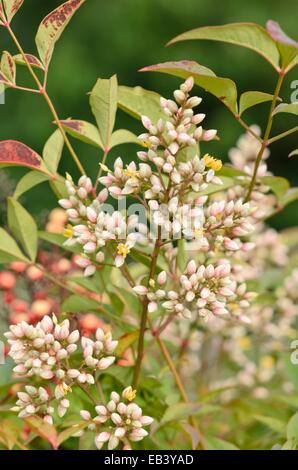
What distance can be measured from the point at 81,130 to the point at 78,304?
21 centimetres

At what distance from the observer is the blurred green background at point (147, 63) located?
6.63 m

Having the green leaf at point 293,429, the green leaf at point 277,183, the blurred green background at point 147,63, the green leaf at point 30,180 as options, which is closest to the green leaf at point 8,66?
the green leaf at point 30,180

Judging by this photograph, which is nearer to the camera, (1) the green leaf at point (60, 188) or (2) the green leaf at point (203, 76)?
(2) the green leaf at point (203, 76)

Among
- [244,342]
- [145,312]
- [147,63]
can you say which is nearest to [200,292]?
[145,312]

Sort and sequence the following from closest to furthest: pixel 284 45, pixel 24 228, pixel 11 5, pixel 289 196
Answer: pixel 284 45 < pixel 11 5 < pixel 24 228 < pixel 289 196

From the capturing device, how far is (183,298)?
823mm

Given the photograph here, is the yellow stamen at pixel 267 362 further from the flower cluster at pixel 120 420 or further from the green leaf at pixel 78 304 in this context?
the flower cluster at pixel 120 420

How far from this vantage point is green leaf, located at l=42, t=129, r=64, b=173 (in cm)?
92

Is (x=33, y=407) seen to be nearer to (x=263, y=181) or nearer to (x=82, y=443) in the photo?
(x=82, y=443)

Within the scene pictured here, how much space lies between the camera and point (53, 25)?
0.87 metres

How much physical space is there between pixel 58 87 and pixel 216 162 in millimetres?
6067

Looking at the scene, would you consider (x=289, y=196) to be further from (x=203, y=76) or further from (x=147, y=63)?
(x=147, y=63)

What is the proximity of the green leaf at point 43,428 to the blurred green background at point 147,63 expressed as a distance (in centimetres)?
568

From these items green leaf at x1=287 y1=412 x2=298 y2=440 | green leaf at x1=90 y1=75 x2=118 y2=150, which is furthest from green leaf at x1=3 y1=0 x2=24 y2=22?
green leaf at x1=287 y1=412 x2=298 y2=440
